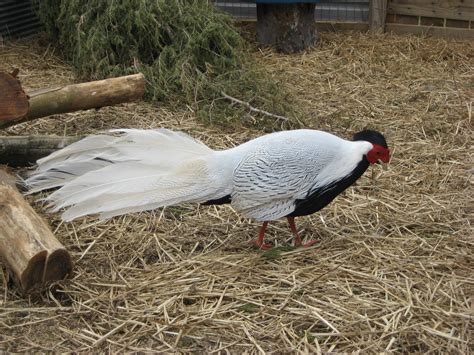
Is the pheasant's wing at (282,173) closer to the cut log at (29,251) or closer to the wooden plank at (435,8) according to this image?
the cut log at (29,251)

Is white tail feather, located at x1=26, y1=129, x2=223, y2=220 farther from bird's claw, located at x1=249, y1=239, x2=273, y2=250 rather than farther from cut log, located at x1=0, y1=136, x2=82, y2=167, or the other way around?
cut log, located at x1=0, y1=136, x2=82, y2=167

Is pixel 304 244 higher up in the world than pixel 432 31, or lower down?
lower down

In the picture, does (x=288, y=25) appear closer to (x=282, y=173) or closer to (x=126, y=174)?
(x=282, y=173)

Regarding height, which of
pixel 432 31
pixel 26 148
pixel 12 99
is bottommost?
pixel 432 31

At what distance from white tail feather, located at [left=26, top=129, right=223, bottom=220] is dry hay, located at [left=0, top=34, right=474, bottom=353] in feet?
1.21

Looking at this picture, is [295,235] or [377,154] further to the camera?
[295,235]

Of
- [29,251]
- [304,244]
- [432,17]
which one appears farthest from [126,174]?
[432,17]

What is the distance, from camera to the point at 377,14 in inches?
325

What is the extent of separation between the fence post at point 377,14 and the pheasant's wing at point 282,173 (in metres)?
5.07

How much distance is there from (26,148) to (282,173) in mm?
1856

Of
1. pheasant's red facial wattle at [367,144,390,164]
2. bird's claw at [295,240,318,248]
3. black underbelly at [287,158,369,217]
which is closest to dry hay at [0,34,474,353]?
bird's claw at [295,240,318,248]

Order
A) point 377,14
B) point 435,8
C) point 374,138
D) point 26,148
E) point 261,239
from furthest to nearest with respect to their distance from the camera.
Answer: point 377,14 → point 435,8 → point 26,148 → point 261,239 → point 374,138

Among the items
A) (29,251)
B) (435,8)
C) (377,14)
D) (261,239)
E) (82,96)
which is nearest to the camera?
(29,251)

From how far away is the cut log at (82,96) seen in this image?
4766mm
